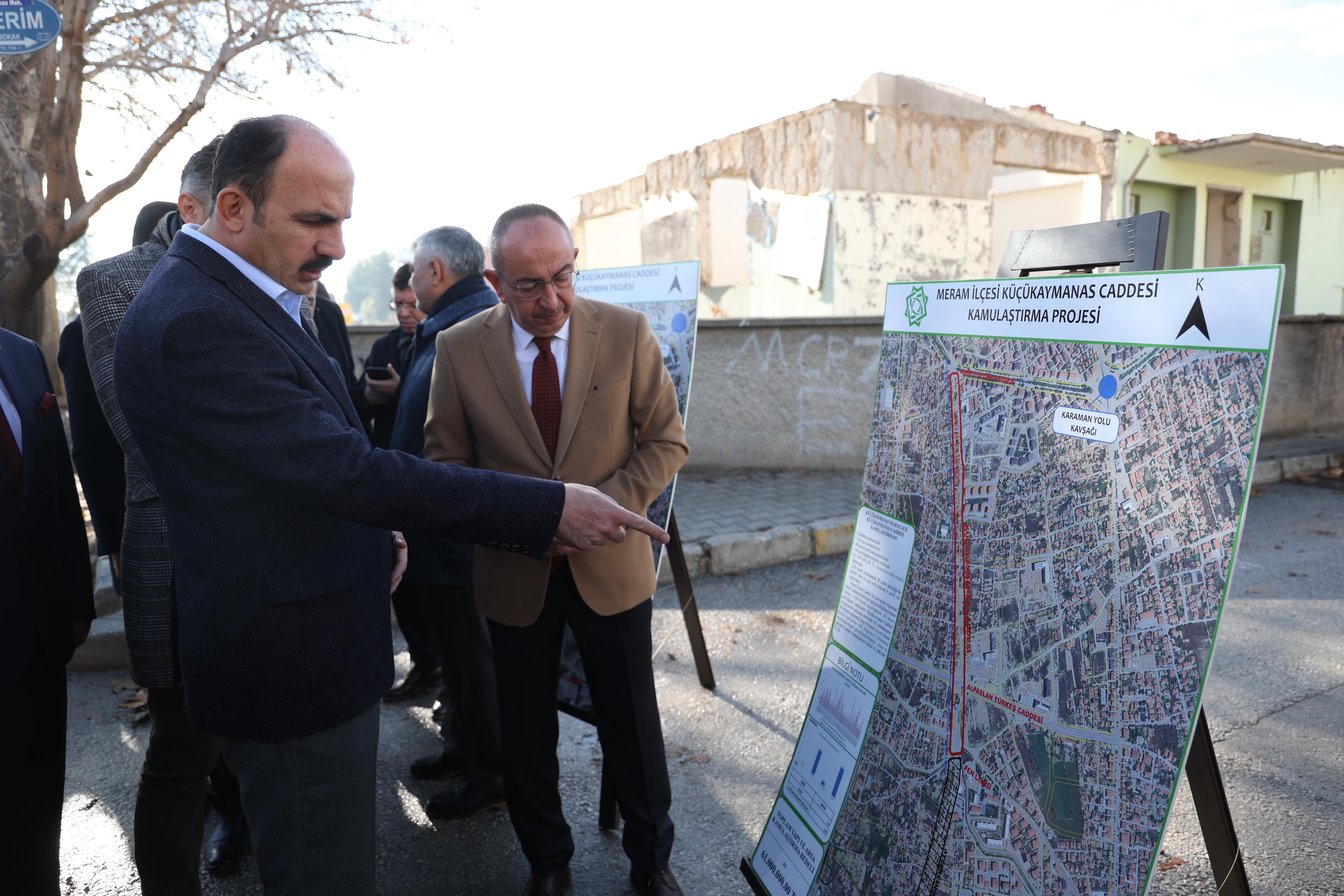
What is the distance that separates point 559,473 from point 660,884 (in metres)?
1.32

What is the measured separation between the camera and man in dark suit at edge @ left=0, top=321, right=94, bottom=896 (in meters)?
2.06

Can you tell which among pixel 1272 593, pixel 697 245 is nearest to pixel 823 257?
pixel 697 245

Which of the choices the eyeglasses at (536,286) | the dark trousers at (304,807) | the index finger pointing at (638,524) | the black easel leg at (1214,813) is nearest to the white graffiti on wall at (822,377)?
the eyeglasses at (536,286)

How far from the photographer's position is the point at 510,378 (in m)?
2.46

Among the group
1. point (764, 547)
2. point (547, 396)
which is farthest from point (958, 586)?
point (764, 547)

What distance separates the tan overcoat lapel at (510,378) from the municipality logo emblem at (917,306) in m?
1.00

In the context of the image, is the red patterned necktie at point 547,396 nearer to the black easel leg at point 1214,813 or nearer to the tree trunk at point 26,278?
the black easel leg at point 1214,813

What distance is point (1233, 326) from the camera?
1.39 meters

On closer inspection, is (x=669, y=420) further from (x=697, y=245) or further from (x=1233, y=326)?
(x=697, y=245)

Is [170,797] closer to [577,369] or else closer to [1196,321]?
[577,369]

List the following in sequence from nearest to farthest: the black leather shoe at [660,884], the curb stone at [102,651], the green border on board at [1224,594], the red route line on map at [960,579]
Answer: the green border on board at [1224,594]
the red route line on map at [960,579]
the black leather shoe at [660,884]
the curb stone at [102,651]

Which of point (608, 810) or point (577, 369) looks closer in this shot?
point (577, 369)

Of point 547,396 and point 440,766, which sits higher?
point 547,396

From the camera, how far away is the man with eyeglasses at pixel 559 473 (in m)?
2.42
